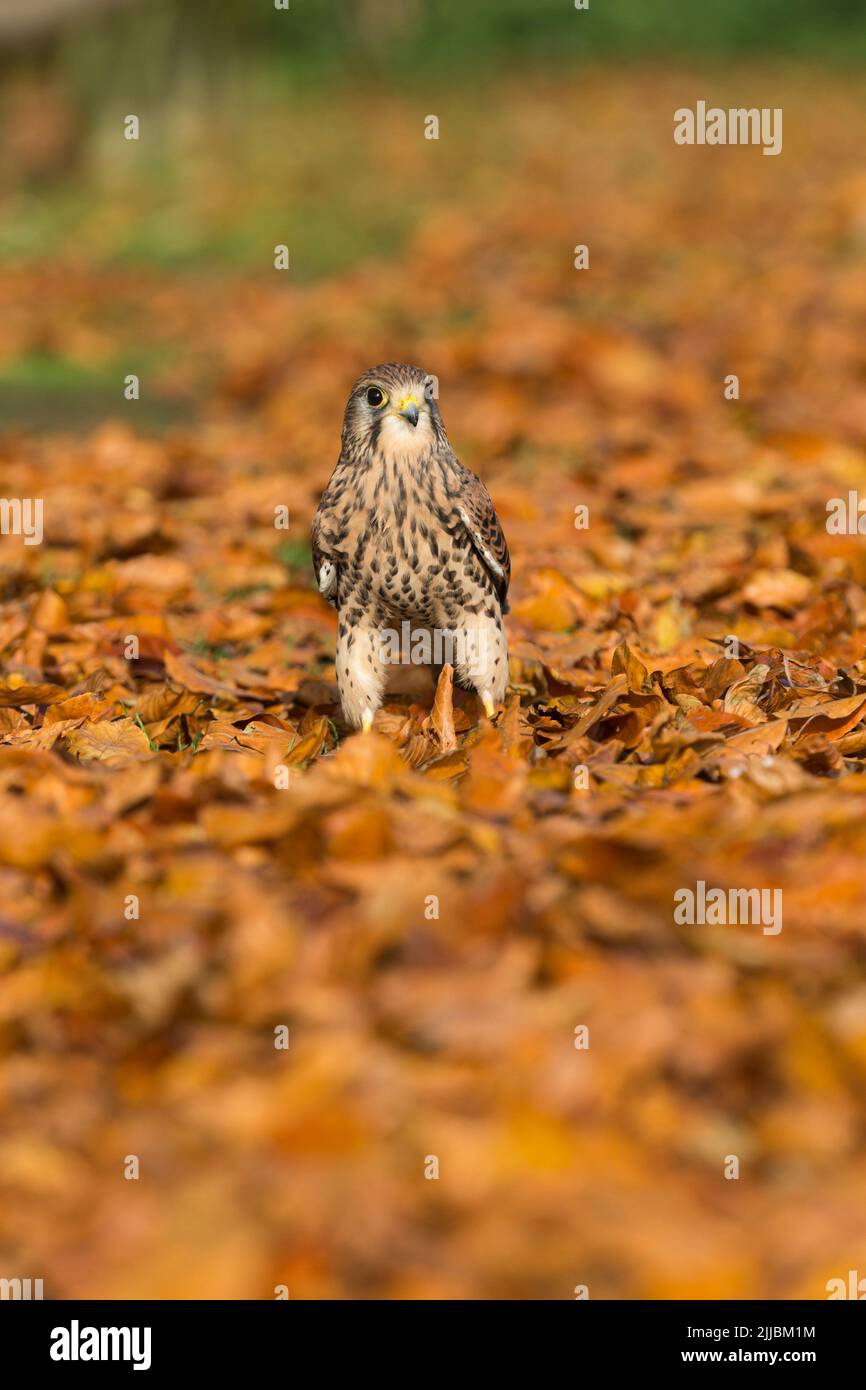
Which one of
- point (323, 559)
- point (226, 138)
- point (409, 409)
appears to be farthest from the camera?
point (226, 138)

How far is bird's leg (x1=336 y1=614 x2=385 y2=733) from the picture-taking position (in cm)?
486

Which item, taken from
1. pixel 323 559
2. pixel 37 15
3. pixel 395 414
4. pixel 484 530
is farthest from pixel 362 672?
pixel 37 15

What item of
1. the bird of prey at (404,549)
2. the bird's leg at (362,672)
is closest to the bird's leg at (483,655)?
the bird of prey at (404,549)

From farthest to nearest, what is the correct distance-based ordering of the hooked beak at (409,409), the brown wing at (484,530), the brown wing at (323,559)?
the brown wing at (323,559)
the brown wing at (484,530)
the hooked beak at (409,409)

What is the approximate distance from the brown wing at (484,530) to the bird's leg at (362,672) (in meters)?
0.43

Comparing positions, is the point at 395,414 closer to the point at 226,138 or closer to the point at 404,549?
the point at 404,549

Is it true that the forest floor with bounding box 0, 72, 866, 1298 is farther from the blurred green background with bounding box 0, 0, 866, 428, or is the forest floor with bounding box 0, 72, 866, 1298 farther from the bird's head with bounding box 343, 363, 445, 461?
the blurred green background with bounding box 0, 0, 866, 428

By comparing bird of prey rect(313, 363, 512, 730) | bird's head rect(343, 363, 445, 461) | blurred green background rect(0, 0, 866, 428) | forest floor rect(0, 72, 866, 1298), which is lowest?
forest floor rect(0, 72, 866, 1298)

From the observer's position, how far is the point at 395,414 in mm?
4598

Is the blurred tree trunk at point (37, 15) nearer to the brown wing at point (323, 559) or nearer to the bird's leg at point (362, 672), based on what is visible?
the brown wing at point (323, 559)

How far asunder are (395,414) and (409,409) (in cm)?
5

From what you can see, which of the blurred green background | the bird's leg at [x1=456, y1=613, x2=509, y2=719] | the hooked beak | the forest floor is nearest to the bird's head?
the hooked beak

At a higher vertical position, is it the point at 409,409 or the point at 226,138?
the point at 226,138

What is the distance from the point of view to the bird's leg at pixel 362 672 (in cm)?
486
